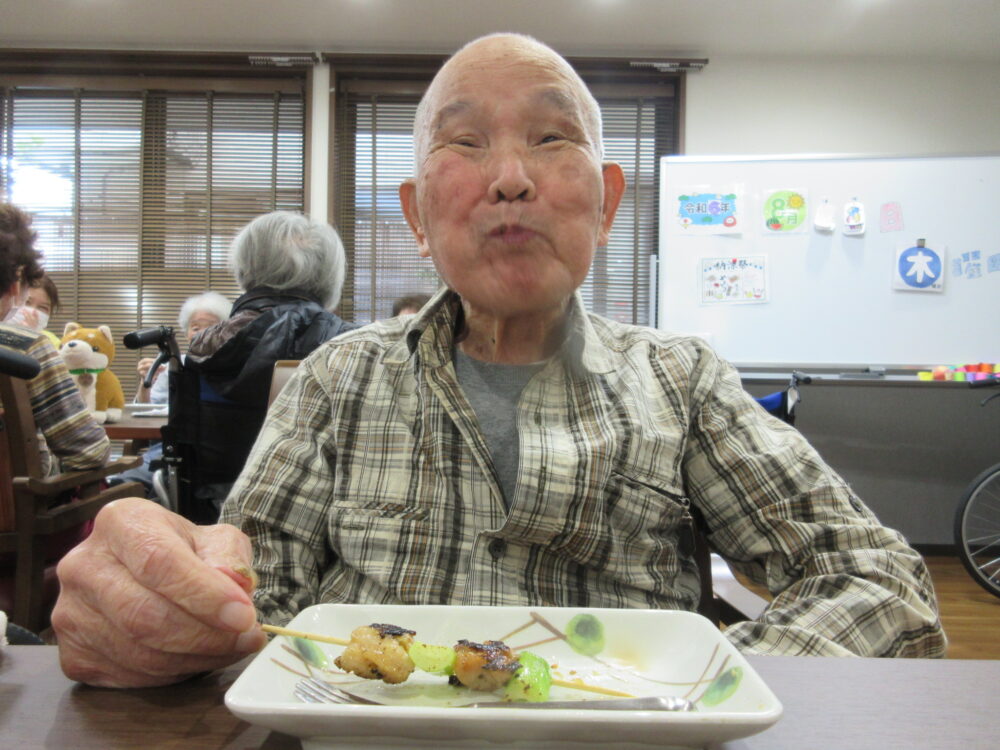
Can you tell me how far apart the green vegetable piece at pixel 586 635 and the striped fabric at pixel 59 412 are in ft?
5.81

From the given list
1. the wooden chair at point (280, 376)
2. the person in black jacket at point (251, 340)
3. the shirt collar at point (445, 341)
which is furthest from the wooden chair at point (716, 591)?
the person in black jacket at point (251, 340)

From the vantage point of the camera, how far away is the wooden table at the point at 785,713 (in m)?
0.40

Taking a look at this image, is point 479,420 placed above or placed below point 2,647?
above

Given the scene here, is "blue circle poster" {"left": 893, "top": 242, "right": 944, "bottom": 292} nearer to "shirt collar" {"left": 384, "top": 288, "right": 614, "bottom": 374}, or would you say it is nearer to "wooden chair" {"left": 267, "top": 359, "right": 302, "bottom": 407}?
"shirt collar" {"left": 384, "top": 288, "right": 614, "bottom": 374}

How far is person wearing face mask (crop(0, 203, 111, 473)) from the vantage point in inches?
69.7

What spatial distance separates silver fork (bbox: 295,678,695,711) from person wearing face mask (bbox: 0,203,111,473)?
165 cm

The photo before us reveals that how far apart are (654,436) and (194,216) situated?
15.1 ft

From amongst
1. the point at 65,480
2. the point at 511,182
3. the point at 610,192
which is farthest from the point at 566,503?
the point at 65,480

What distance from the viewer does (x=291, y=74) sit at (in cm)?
455

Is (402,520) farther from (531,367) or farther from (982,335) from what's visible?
(982,335)

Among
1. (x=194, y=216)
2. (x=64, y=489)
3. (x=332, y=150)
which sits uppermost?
(x=332, y=150)

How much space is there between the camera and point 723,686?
17.8 inches

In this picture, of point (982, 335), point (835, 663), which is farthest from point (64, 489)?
point (982, 335)

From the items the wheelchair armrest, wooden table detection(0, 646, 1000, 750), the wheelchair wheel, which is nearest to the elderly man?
wooden table detection(0, 646, 1000, 750)
